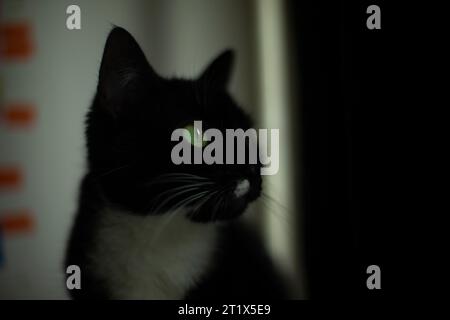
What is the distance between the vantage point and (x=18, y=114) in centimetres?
75

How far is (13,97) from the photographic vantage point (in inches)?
29.3

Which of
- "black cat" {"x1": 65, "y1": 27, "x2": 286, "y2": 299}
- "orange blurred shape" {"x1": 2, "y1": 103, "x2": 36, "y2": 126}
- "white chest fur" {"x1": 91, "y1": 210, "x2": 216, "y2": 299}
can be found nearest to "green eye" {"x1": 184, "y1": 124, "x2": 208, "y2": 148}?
"black cat" {"x1": 65, "y1": 27, "x2": 286, "y2": 299}

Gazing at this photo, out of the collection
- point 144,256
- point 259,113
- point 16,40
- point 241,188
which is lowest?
point 144,256

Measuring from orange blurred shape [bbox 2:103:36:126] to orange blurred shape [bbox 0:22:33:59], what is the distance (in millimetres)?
82

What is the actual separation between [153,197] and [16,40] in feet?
1.14

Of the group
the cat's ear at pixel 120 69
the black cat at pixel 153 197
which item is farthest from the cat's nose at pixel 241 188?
the cat's ear at pixel 120 69

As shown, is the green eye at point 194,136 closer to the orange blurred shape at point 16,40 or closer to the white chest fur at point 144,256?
the white chest fur at point 144,256

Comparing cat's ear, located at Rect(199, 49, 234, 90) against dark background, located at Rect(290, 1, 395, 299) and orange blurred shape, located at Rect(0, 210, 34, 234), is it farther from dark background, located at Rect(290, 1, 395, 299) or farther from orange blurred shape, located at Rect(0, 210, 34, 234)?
orange blurred shape, located at Rect(0, 210, 34, 234)

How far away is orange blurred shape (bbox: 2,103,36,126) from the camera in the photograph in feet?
2.44

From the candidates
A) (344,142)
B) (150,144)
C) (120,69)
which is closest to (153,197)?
(150,144)

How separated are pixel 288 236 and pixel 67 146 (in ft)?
1.32

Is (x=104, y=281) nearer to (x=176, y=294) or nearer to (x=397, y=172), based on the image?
(x=176, y=294)

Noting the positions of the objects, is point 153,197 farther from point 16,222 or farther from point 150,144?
point 16,222

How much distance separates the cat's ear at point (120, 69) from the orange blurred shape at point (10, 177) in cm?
20
